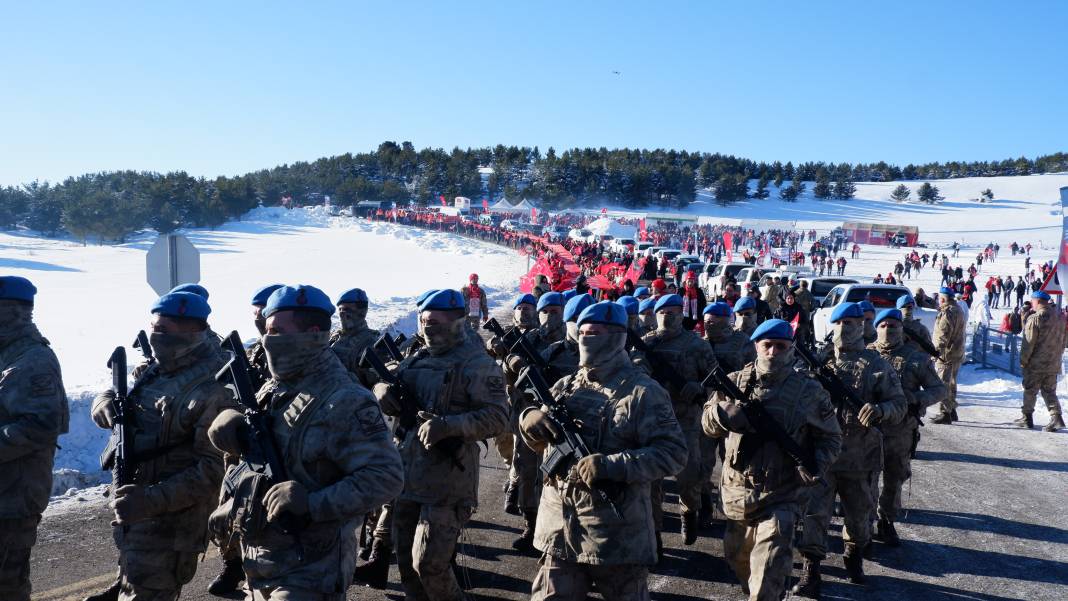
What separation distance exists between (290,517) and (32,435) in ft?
6.46

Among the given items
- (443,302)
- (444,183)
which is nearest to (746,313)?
(443,302)

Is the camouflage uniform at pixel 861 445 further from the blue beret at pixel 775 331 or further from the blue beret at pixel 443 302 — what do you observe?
the blue beret at pixel 443 302

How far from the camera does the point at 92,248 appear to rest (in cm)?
5091

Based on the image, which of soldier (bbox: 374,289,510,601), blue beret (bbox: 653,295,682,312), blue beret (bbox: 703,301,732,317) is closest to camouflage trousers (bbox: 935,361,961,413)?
blue beret (bbox: 703,301,732,317)

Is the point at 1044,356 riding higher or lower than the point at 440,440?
lower

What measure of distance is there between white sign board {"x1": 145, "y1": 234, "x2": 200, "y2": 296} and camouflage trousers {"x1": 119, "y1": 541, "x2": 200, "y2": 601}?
5.70 meters

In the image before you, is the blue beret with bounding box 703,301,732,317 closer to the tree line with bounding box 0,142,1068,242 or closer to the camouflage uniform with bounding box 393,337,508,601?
the camouflage uniform with bounding box 393,337,508,601

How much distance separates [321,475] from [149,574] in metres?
1.38

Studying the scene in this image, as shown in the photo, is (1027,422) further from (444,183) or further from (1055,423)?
(444,183)

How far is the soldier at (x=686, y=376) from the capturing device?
6973 mm

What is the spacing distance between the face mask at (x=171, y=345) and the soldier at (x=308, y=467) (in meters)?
0.92

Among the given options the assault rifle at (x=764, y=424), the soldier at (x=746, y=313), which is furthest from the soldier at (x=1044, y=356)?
the assault rifle at (x=764, y=424)

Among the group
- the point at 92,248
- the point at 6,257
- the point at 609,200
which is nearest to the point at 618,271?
the point at 6,257

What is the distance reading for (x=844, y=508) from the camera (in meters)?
6.28
